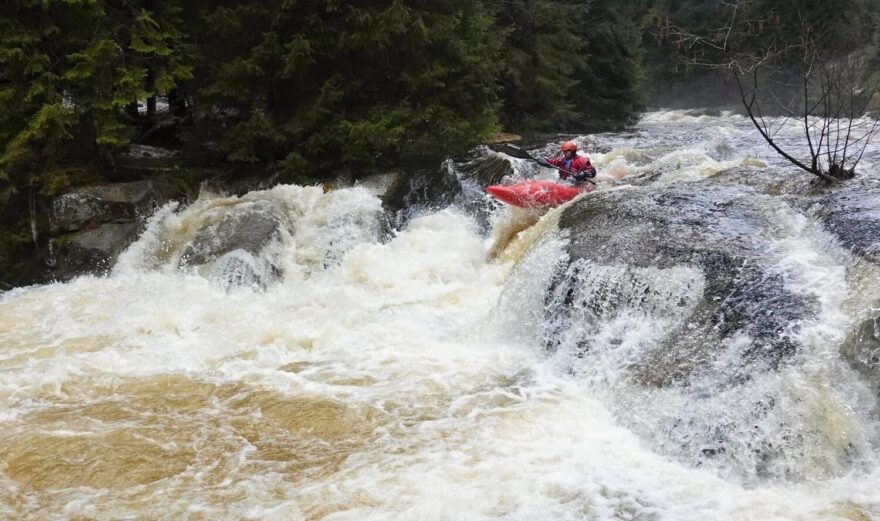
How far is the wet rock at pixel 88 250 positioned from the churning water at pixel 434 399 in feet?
2.38

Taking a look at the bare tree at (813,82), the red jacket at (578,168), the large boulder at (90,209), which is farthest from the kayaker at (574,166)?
the large boulder at (90,209)

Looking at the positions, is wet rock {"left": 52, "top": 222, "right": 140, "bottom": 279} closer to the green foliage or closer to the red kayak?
the green foliage

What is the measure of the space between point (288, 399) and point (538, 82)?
463 inches

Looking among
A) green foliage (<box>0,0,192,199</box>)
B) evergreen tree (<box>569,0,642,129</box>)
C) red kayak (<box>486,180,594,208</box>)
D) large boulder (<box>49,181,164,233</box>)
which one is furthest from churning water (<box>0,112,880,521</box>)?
evergreen tree (<box>569,0,642,129</box>)

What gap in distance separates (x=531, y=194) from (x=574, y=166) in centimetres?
115

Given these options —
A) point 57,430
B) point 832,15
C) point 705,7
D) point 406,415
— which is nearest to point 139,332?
point 57,430

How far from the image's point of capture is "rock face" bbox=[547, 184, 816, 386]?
448 cm

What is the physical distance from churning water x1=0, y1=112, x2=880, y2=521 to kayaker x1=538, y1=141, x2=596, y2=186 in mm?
1517

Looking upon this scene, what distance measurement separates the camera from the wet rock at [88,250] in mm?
8672

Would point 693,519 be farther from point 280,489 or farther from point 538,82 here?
point 538,82

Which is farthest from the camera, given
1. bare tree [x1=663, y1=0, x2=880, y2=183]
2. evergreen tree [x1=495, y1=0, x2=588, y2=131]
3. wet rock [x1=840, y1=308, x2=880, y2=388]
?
evergreen tree [x1=495, y1=0, x2=588, y2=131]

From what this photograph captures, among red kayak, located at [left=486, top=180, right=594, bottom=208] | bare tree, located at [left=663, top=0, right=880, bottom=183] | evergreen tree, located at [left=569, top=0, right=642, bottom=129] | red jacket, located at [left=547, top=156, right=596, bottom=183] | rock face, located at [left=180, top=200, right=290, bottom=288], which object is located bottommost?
rock face, located at [left=180, top=200, right=290, bottom=288]

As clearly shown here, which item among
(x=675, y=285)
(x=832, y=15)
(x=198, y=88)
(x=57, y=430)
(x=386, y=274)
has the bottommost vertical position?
(x=57, y=430)

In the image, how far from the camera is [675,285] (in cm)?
523
